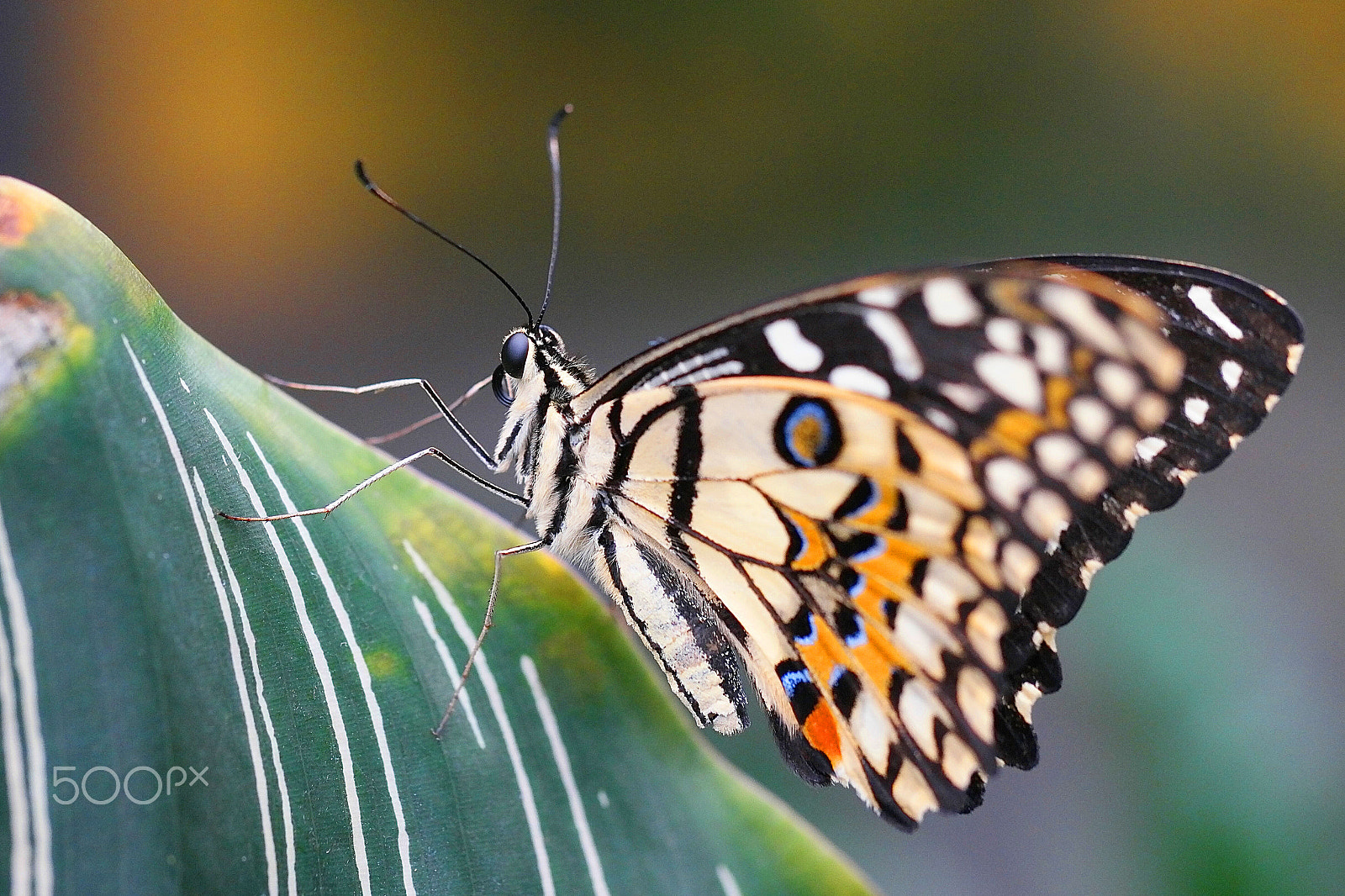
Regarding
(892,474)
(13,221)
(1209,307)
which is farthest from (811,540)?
(13,221)

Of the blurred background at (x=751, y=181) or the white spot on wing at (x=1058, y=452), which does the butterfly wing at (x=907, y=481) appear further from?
the blurred background at (x=751, y=181)

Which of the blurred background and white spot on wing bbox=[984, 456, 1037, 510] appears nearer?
white spot on wing bbox=[984, 456, 1037, 510]

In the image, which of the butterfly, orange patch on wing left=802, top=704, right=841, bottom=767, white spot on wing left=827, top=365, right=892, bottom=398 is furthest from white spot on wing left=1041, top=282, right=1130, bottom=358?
orange patch on wing left=802, top=704, right=841, bottom=767

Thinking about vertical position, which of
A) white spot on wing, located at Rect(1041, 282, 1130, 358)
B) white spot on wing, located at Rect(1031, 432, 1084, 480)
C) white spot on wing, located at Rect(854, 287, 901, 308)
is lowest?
white spot on wing, located at Rect(1031, 432, 1084, 480)

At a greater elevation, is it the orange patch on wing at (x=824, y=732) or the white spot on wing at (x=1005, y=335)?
the white spot on wing at (x=1005, y=335)

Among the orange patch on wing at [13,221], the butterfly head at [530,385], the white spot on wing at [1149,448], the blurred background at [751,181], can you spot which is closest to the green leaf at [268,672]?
the orange patch on wing at [13,221]

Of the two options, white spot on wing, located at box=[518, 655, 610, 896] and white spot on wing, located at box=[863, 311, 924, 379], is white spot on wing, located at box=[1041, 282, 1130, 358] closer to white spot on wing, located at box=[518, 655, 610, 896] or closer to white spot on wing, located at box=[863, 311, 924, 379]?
white spot on wing, located at box=[863, 311, 924, 379]

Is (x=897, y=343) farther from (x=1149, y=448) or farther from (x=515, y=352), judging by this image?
(x=515, y=352)

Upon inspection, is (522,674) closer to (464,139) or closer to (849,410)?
(849,410)
